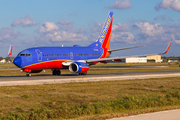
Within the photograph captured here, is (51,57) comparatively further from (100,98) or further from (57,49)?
(100,98)

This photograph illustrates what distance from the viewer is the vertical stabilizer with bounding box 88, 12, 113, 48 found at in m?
53.1

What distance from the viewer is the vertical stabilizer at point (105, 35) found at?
53.1 meters

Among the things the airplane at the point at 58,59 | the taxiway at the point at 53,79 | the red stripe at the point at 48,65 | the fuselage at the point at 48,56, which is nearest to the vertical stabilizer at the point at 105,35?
the airplane at the point at 58,59

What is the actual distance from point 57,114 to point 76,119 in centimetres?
161

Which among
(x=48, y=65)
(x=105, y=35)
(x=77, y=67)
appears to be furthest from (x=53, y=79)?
(x=105, y=35)

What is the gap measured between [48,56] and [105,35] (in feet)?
54.7

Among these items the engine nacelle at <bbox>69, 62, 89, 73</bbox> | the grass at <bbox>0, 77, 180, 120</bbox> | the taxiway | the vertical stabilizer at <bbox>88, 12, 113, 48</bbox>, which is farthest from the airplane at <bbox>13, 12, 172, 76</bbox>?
the grass at <bbox>0, 77, 180, 120</bbox>

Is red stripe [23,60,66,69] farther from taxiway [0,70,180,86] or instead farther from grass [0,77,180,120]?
grass [0,77,180,120]

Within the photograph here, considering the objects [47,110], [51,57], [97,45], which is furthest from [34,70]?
[47,110]

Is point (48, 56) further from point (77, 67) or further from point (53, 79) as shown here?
point (53, 79)

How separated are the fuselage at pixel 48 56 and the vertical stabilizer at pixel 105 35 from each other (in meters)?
5.01

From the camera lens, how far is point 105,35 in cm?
5381

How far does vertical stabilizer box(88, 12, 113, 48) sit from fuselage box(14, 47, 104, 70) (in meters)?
5.01

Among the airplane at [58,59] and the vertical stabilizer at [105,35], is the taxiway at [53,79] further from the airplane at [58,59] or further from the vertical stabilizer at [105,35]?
the vertical stabilizer at [105,35]
